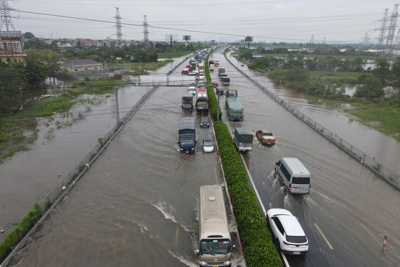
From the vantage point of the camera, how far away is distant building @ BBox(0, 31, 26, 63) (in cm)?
6450

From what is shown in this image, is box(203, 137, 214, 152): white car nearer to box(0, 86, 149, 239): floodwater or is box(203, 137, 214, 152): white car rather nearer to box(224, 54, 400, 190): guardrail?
box(0, 86, 149, 239): floodwater

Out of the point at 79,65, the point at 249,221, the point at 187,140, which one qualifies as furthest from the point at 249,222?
the point at 79,65

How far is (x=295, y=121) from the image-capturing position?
119ft

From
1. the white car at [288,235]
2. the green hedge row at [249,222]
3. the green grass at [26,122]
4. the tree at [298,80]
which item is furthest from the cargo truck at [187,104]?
the tree at [298,80]

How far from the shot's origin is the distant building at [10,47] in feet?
212

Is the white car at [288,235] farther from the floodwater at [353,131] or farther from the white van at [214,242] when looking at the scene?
the floodwater at [353,131]

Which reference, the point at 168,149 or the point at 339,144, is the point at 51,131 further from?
the point at 339,144

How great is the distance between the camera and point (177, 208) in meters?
17.4

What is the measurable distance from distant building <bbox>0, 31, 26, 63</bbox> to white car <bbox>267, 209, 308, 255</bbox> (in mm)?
70083

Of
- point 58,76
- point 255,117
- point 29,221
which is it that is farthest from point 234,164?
point 58,76

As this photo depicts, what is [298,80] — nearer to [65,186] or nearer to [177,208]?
[177,208]

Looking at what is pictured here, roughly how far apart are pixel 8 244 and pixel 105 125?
22.7 metres

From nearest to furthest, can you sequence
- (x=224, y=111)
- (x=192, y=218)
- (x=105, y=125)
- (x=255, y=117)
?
Answer: (x=192, y=218)
(x=105, y=125)
(x=255, y=117)
(x=224, y=111)

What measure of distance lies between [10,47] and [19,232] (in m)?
77.3
